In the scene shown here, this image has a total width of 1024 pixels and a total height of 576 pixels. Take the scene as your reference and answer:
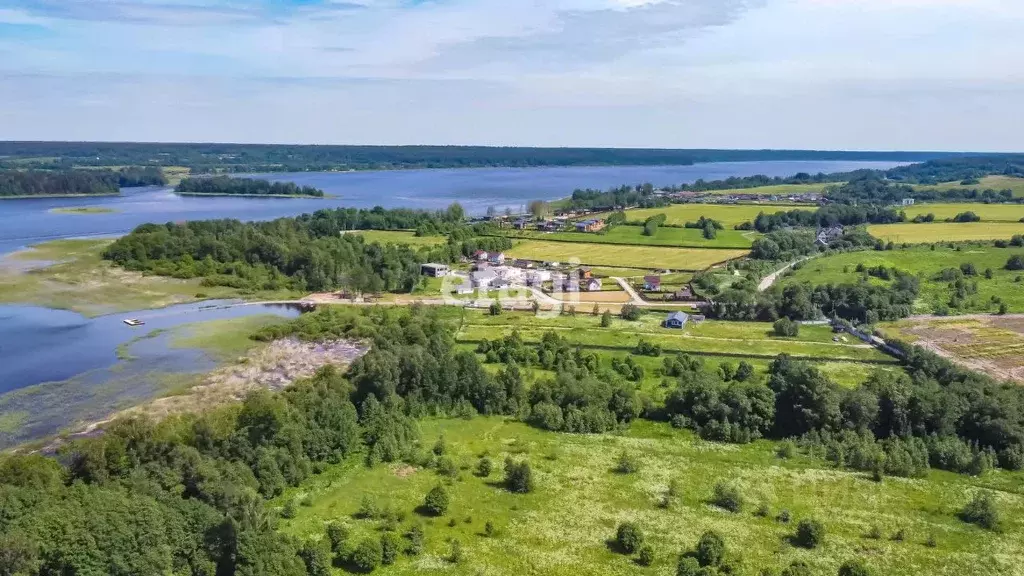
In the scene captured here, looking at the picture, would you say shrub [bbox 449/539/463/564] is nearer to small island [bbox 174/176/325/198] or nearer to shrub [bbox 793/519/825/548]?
shrub [bbox 793/519/825/548]

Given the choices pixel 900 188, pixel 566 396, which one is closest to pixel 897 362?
pixel 566 396

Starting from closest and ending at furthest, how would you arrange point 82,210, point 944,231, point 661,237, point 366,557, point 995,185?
1. point 366,557
2. point 661,237
3. point 944,231
4. point 82,210
5. point 995,185

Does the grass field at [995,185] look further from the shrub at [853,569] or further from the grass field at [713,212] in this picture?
the shrub at [853,569]

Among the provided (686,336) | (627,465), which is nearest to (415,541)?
(627,465)

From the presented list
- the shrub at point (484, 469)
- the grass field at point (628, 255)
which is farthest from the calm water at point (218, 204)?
the shrub at point (484, 469)

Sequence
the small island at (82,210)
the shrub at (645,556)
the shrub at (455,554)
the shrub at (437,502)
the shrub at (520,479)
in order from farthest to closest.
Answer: the small island at (82,210) → the shrub at (520,479) → the shrub at (437,502) → the shrub at (455,554) → the shrub at (645,556)

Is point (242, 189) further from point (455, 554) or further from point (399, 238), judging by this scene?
point (455, 554)
